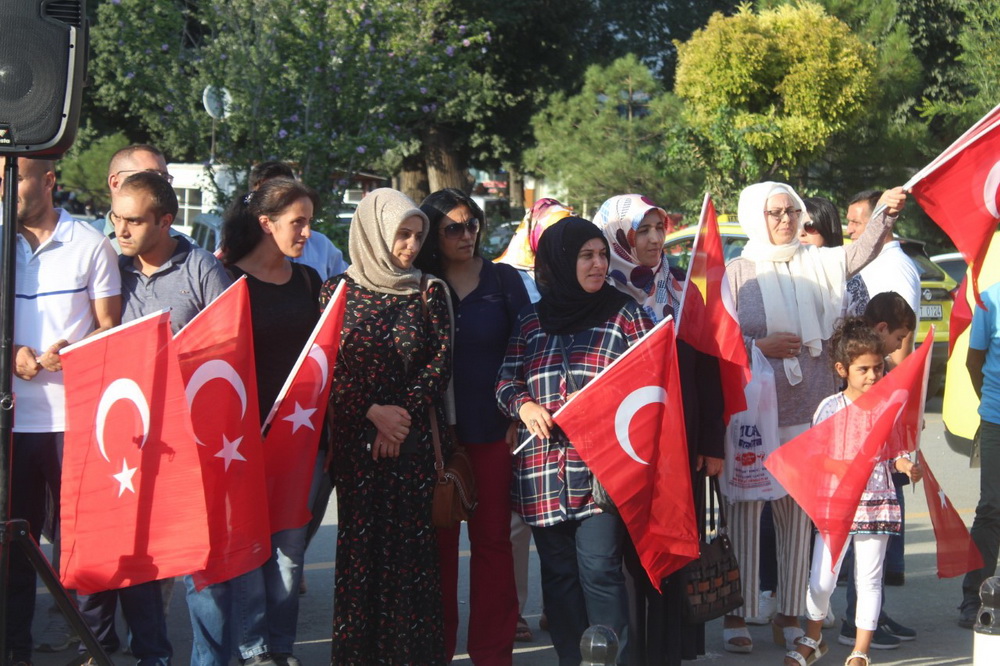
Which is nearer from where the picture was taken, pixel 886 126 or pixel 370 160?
pixel 370 160

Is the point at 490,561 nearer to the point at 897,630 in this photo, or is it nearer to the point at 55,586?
the point at 55,586

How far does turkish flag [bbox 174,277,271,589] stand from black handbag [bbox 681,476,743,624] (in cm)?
164

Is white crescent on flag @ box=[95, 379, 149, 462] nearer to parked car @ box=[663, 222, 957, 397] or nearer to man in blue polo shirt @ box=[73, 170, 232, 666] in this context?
man in blue polo shirt @ box=[73, 170, 232, 666]

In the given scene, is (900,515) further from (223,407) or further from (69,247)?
(69,247)

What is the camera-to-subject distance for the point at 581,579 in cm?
470

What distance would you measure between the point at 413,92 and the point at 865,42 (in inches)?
258

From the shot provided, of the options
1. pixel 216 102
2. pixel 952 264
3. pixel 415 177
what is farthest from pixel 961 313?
pixel 415 177

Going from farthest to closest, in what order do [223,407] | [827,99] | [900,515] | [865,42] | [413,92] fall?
[865,42]
[827,99]
[413,92]
[900,515]
[223,407]

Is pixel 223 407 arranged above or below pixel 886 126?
below

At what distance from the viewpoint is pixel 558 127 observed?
57.3 ft

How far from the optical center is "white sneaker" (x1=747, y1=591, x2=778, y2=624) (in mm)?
5883

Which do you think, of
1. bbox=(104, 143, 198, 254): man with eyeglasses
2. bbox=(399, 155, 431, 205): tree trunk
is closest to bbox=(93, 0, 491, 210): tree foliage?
bbox=(104, 143, 198, 254): man with eyeglasses

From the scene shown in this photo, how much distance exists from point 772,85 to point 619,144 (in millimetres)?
2382

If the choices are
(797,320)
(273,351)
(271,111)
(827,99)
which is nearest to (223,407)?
(273,351)
